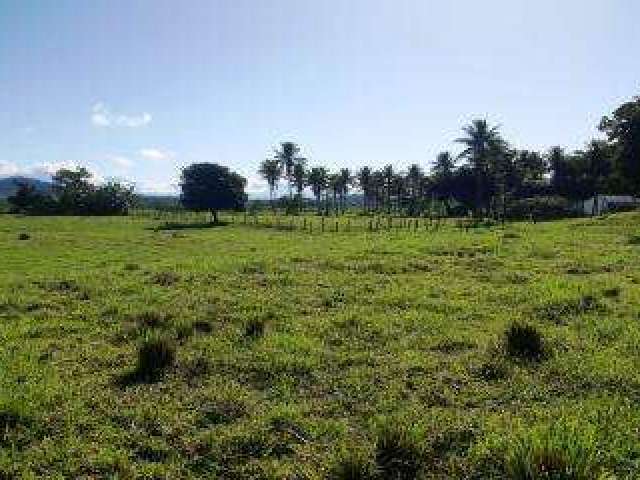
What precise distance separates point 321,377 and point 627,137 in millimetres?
66244

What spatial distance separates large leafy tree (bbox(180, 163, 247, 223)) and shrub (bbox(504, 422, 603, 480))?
102m

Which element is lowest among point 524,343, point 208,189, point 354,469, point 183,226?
point 183,226

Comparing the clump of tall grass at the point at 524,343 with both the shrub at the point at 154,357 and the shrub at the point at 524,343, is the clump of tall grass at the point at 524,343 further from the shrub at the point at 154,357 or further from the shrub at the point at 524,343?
the shrub at the point at 154,357

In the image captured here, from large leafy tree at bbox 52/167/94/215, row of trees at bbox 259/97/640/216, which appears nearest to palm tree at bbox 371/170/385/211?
row of trees at bbox 259/97/640/216

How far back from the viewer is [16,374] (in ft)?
47.9

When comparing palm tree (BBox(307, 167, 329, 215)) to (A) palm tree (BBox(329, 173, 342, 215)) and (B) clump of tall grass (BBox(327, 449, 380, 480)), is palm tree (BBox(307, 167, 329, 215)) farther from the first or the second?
(B) clump of tall grass (BBox(327, 449, 380, 480))

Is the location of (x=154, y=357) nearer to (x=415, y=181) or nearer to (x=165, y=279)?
(x=165, y=279)

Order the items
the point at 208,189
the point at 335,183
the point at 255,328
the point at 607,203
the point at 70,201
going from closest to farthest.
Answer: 1. the point at 255,328
2. the point at 208,189
3. the point at 607,203
4. the point at 70,201
5. the point at 335,183

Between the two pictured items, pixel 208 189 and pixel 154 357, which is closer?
pixel 154 357

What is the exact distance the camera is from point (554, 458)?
347 inches

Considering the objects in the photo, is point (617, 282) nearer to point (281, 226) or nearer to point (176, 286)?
point (176, 286)

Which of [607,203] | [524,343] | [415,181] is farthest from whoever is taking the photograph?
[415,181]

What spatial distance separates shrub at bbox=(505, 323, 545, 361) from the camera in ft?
49.7

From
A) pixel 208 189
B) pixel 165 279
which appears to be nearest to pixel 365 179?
pixel 208 189
